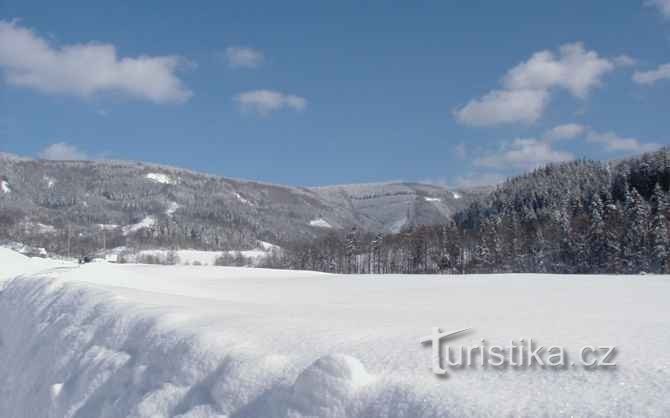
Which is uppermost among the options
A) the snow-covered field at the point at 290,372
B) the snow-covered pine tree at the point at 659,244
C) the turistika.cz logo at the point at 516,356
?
the snow-covered pine tree at the point at 659,244

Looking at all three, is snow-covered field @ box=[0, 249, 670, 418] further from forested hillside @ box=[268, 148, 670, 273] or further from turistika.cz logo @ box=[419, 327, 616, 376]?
forested hillside @ box=[268, 148, 670, 273]

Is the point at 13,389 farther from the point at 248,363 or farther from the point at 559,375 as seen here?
the point at 559,375

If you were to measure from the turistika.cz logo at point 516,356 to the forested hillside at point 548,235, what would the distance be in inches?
2112

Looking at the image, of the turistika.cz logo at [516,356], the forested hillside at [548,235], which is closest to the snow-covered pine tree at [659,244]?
the forested hillside at [548,235]

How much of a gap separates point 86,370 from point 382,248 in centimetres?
9058

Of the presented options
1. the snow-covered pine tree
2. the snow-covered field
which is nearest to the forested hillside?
the snow-covered pine tree

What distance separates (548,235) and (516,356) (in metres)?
68.8

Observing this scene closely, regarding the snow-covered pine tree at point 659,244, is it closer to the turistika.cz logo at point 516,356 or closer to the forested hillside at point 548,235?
the forested hillside at point 548,235

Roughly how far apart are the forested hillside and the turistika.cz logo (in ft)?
176

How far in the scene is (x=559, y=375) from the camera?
14.7 feet

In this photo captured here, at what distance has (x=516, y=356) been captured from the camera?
5.17 metres

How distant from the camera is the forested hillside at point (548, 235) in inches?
2221

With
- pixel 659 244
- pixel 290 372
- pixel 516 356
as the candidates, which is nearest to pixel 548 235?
pixel 659 244

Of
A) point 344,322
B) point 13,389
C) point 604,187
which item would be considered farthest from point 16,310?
point 604,187
